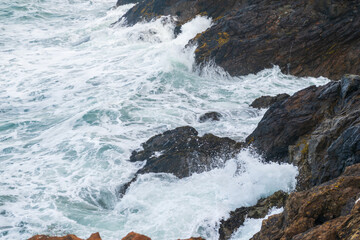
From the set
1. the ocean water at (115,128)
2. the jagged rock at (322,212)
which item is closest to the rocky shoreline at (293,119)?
the jagged rock at (322,212)

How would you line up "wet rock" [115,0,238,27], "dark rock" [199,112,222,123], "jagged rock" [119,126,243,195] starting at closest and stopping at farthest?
"jagged rock" [119,126,243,195]
"dark rock" [199,112,222,123]
"wet rock" [115,0,238,27]

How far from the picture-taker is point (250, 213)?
6.45 m

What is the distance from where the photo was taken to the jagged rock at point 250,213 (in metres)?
6.34

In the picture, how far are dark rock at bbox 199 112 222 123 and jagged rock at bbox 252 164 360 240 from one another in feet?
22.6

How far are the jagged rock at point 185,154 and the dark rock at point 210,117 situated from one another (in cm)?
163

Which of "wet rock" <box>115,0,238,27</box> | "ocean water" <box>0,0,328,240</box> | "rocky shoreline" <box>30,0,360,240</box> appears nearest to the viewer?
"rocky shoreline" <box>30,0,360,240</box>

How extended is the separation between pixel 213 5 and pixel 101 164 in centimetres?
1143

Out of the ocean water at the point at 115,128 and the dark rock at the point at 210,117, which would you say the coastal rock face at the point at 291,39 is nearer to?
the ocean water at the point at 115,128

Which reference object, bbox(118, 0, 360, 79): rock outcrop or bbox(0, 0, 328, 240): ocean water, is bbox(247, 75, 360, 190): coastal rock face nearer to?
bbox(0, 0, 328, 240): ocean water

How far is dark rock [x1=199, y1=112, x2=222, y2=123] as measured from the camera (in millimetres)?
11477

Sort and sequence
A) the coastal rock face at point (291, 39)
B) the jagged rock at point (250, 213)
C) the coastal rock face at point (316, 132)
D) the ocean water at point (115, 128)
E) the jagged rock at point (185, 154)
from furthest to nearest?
the coastal rock face at point (291, 39) → the jagged rock at point (185, 154) → the ocean water at point (115, 128) → the jagged rock at point (250, 213) → the coastal rock face at point (316, 132)

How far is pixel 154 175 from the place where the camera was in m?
8.93

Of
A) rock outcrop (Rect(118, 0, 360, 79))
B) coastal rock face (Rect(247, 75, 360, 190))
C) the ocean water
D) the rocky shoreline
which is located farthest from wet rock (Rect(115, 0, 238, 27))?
coastal rock face (Rect(247, 75, 360, 190))


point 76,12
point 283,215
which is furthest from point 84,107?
point 76,12
